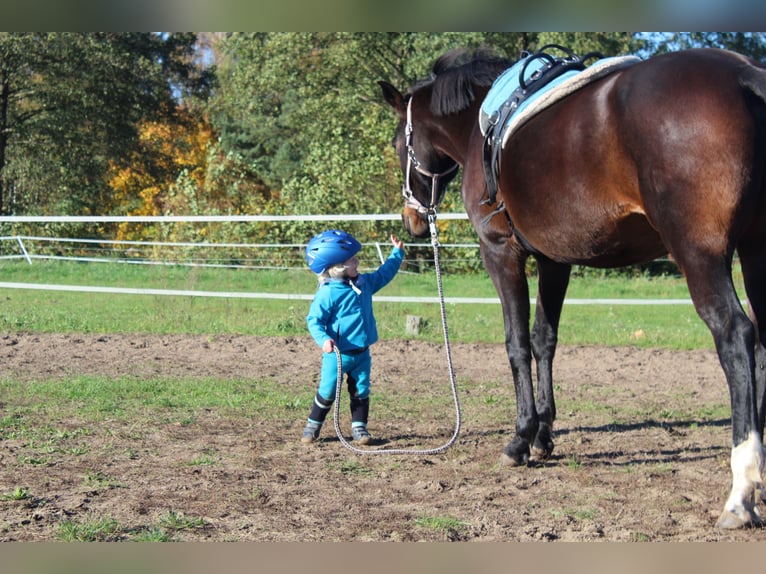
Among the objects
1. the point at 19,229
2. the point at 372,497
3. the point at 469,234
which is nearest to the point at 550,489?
the point at 372,497

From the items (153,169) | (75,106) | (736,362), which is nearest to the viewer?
(736,362)

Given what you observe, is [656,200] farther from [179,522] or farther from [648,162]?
[179,522]

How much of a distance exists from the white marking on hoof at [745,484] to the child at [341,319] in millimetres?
2410

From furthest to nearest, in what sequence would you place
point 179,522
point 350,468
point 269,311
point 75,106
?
point 75,106 < point 269,311 < point 350,468 < point 179,522

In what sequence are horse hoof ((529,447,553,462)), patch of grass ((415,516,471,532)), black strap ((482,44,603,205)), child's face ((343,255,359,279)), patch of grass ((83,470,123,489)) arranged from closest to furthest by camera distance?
patch of grass ((415,516,471,532)), patch of grass ((83,470,123,489)), black strap ((482,44,603,205)), horse hoof ((529,447,553,462)), child's face ((343,255,359,279))

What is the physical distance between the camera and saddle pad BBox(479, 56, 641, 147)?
3.94 meters

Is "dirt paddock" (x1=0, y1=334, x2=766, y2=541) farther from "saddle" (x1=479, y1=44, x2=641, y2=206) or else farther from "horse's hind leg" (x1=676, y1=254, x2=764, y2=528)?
"saddle" (x1=479, y1=44, x2=641, y2=206)

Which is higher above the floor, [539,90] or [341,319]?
[539,90]

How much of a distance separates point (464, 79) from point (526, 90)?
0.99 metres

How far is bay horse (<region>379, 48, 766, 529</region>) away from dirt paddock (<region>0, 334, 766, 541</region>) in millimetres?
455

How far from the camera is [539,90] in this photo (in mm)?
4238

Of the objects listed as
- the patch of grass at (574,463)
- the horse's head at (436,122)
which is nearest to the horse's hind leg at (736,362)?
the patch of grass at (574,463)

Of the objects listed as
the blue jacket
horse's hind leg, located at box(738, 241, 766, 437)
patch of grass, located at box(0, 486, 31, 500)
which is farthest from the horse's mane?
patch of grass, located at box(0, 486, 31, 500)

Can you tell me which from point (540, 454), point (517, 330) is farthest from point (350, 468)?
point (517, 330)
